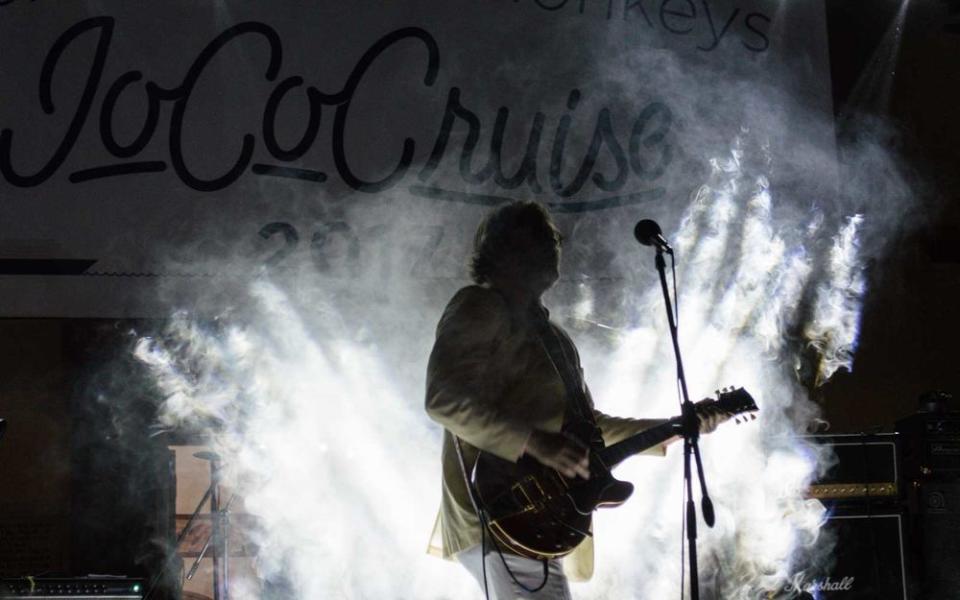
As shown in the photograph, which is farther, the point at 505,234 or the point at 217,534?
the point at 217,534

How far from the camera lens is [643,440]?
9.96 feet

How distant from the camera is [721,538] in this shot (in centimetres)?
461

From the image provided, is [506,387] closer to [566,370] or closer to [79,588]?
[566,370]

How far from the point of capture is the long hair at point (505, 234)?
3045 millimetres

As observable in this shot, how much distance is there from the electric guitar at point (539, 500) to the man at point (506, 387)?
2.0 inches

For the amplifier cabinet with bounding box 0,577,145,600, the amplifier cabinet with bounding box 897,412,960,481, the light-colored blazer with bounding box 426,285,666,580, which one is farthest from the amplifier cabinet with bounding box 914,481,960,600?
the amplifier cabinet with bounding box 0,577,145,600

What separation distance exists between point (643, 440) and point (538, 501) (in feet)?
1.60

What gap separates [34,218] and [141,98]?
30.0 inches

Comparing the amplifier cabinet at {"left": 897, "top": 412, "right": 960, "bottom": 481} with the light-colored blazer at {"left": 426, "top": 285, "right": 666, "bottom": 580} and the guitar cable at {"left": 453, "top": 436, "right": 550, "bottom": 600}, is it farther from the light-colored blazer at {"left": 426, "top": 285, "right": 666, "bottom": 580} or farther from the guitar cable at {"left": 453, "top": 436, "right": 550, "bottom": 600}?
the guitar cable at {"left": 453, "top": 436, "right": 550, "bottom": 600}

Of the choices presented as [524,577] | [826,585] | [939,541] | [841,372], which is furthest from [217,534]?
[841,372]

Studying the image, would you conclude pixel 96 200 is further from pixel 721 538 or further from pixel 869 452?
pixel 869 452

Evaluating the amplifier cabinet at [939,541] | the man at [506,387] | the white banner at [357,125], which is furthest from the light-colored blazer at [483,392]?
the amplifier cabinet at [939,541]

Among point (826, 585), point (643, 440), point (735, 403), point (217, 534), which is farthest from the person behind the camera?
point (217, 534)

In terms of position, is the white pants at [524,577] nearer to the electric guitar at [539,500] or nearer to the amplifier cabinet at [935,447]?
the electric guitar at [539,500]
